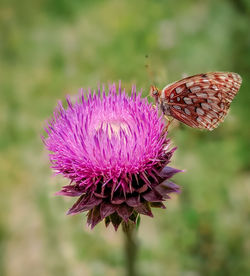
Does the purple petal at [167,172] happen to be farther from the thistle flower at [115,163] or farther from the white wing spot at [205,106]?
the white wing spot at [205,106]

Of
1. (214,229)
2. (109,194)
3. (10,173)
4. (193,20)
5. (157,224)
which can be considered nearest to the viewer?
(109,194)

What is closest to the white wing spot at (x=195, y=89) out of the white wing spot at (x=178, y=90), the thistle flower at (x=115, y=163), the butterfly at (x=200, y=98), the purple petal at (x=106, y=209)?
the butterfly at (x=200, y=98)

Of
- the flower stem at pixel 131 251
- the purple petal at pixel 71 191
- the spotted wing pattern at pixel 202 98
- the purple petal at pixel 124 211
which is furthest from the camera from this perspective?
the flower stem at pixel 131 251

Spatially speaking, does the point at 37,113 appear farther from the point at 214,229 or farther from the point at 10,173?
the point at 214,229

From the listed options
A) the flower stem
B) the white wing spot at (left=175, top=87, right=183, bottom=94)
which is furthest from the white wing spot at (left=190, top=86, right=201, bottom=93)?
the flower stem

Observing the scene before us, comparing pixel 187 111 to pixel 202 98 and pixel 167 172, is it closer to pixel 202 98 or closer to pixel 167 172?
pixel 202 98

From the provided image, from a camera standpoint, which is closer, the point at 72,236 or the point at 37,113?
the point at 72,236

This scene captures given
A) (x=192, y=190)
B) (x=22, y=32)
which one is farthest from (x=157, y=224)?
(x=22, y=32)
